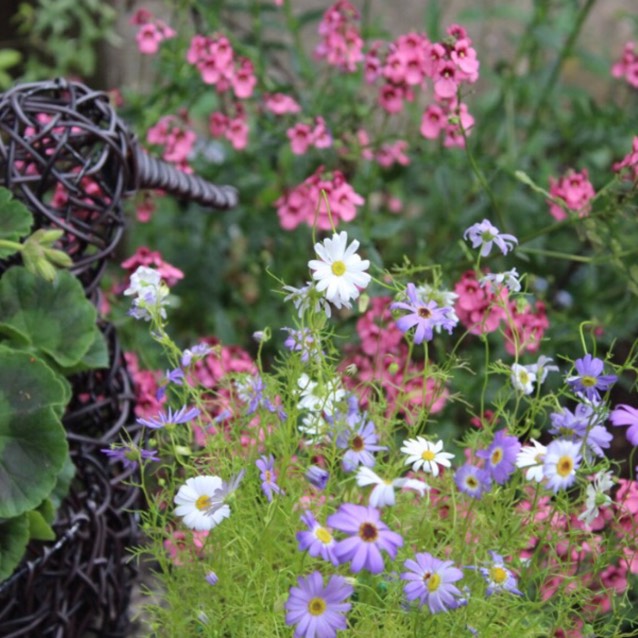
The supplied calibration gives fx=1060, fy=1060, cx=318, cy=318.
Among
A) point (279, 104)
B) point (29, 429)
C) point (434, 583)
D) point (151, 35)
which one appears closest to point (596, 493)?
point (434, 583)

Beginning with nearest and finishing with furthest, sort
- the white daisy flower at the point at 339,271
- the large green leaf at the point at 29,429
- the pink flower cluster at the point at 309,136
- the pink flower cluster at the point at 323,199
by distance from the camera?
1. the white daisy flower at the point at 339,271
2. the large green leaf at the point at 29,429
3. the pink flower cluster at the point at 323,199
4. the pink flower cluster at the point at 309,136

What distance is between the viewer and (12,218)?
40.5 inches

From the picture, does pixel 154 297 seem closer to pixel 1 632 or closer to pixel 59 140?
pixel 59 140

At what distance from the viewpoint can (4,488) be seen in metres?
1.00

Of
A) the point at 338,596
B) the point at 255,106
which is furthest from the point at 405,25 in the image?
the point at 338,596

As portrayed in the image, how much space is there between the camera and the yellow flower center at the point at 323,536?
707 mm

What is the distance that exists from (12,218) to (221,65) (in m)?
0.62

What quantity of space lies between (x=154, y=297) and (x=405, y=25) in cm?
221

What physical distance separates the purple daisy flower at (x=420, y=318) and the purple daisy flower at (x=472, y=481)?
109 millimetres

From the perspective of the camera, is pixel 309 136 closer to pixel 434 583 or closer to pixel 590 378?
pixel 590 378

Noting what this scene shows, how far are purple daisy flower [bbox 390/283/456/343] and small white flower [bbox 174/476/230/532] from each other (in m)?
0.19

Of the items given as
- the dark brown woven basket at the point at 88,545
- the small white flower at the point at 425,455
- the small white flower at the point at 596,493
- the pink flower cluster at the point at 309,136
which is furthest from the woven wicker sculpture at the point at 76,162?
the small white flower at the point at 596,493

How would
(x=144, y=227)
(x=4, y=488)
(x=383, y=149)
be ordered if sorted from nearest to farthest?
(x=4, y=488) < (x=383, y=149) < (x=144, y=227)

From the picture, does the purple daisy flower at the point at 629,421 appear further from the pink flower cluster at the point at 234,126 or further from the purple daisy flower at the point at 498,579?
the pink flower cluster at the point at 234,126
